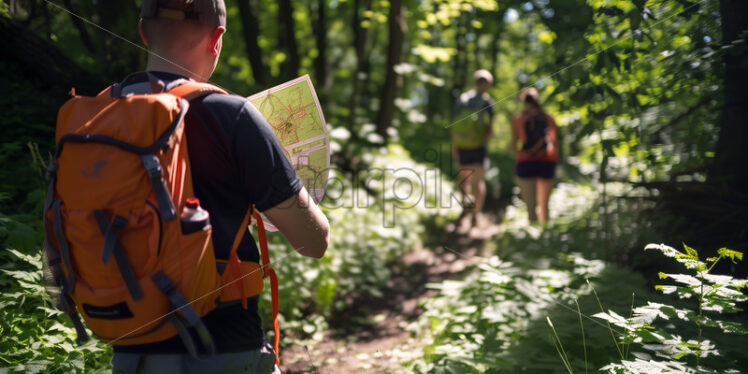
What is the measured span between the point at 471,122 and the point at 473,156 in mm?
A: 610

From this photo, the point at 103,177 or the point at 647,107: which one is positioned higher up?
the point at 647,107

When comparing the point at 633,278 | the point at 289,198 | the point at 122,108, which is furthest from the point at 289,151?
the point at 633,278

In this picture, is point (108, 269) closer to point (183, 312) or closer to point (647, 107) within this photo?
point (183, 312)

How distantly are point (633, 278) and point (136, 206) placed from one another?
3280 mm

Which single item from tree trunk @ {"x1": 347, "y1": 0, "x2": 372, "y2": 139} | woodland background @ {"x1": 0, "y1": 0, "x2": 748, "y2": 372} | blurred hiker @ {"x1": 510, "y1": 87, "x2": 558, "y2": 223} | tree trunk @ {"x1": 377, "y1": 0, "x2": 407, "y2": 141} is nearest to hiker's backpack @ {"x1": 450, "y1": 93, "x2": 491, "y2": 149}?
blurred hiker @ {"x1": 510, "y1": 87, "x2": 558, "y2": 223}

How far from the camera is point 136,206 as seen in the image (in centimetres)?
114

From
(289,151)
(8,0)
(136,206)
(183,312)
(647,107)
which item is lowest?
(183,312)

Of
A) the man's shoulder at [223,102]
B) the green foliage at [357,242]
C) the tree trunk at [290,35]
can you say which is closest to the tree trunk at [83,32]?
the green foliage at [357,242]

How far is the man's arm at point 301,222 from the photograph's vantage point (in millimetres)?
1328

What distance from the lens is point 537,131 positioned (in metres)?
6.79

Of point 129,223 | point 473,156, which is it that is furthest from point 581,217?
point 129,223

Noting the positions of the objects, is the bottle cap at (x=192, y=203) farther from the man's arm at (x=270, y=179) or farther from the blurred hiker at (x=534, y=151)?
the blurred hiker at (x=534, y=151)

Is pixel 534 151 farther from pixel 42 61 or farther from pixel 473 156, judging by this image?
pixel 42 61

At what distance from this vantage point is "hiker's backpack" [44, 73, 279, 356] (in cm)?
113
